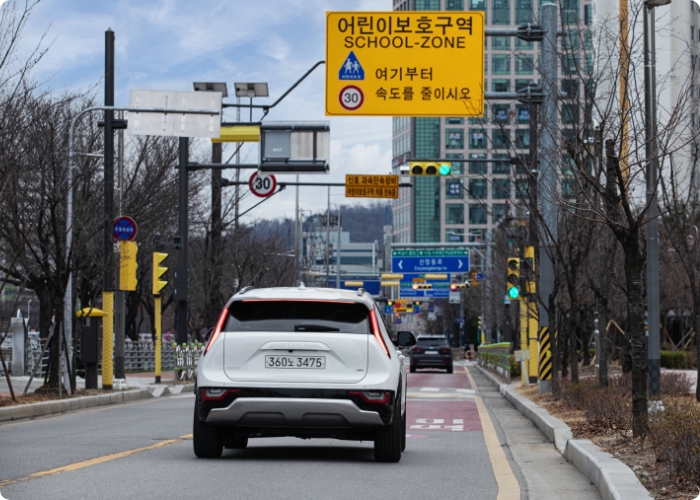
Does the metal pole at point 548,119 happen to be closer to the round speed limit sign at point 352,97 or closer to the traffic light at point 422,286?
the round speed limit sign at point 352,97

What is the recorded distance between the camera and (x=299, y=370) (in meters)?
10.8

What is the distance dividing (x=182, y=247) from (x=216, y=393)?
20.7 meters

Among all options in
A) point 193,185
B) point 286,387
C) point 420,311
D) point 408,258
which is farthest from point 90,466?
point 420,311

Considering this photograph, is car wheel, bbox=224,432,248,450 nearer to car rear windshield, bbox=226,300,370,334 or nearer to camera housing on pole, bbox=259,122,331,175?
car rear windshield, bbox=226,300,370,334

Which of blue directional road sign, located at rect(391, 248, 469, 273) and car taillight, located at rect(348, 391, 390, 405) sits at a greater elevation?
blue directional road sign, located at rect(391, 248, 469, 273)

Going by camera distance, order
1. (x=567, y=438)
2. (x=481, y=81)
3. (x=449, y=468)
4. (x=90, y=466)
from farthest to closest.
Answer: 1. (x=481, y=81)
2. (x=567, y=438)
3. (x=449, y=468)
4. (x=90, y=466)

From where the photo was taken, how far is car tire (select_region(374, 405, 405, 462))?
36.8ft

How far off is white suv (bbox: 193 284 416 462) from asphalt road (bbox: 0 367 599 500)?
0.43 metres

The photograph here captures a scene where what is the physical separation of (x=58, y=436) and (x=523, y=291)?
14903 mm

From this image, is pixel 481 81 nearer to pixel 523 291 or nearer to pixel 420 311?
pixel 523 291

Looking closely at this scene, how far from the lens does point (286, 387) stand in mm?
10711

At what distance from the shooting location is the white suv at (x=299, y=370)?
1072cm

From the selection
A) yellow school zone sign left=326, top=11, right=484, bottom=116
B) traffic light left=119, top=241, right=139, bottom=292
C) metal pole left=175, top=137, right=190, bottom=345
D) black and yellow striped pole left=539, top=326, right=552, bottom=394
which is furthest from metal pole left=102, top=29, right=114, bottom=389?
black and yellow striped pole left=539, top=326, right=552, bottom=394

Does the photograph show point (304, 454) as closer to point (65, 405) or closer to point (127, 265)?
point (65, 405)
